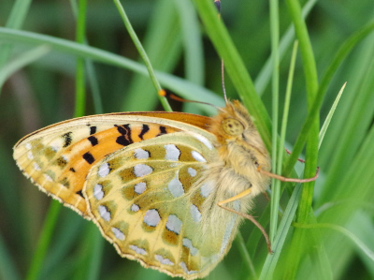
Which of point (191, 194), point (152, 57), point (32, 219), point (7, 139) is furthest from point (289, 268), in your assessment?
point (7, 139)

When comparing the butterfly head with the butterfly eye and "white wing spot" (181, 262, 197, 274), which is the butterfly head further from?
"white wing spot" (181, 262, 197, 274)

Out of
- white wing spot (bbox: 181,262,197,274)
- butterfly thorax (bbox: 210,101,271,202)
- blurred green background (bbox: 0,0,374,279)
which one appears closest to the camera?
blurred green background (bbox: 0,0,374,279)

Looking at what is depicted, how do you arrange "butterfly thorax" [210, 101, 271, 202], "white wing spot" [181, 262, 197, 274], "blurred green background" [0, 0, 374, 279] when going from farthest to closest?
"white wing spot" [181, 262, 197, 274] < "butterfly thorax" [210, 101, 271, 202] < "blurred green background" [0, 0, 374, 279]

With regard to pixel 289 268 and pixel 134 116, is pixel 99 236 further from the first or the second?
pixel 289 268

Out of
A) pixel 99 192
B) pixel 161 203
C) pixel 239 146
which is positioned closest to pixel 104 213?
pixel 99 192

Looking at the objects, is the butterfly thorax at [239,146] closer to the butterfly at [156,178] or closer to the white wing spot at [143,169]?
the butterfly at [156,178]

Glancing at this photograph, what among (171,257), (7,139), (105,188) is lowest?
(7,139)

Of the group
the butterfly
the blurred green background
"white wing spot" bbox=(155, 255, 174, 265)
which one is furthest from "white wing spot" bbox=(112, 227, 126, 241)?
the blurred green background
